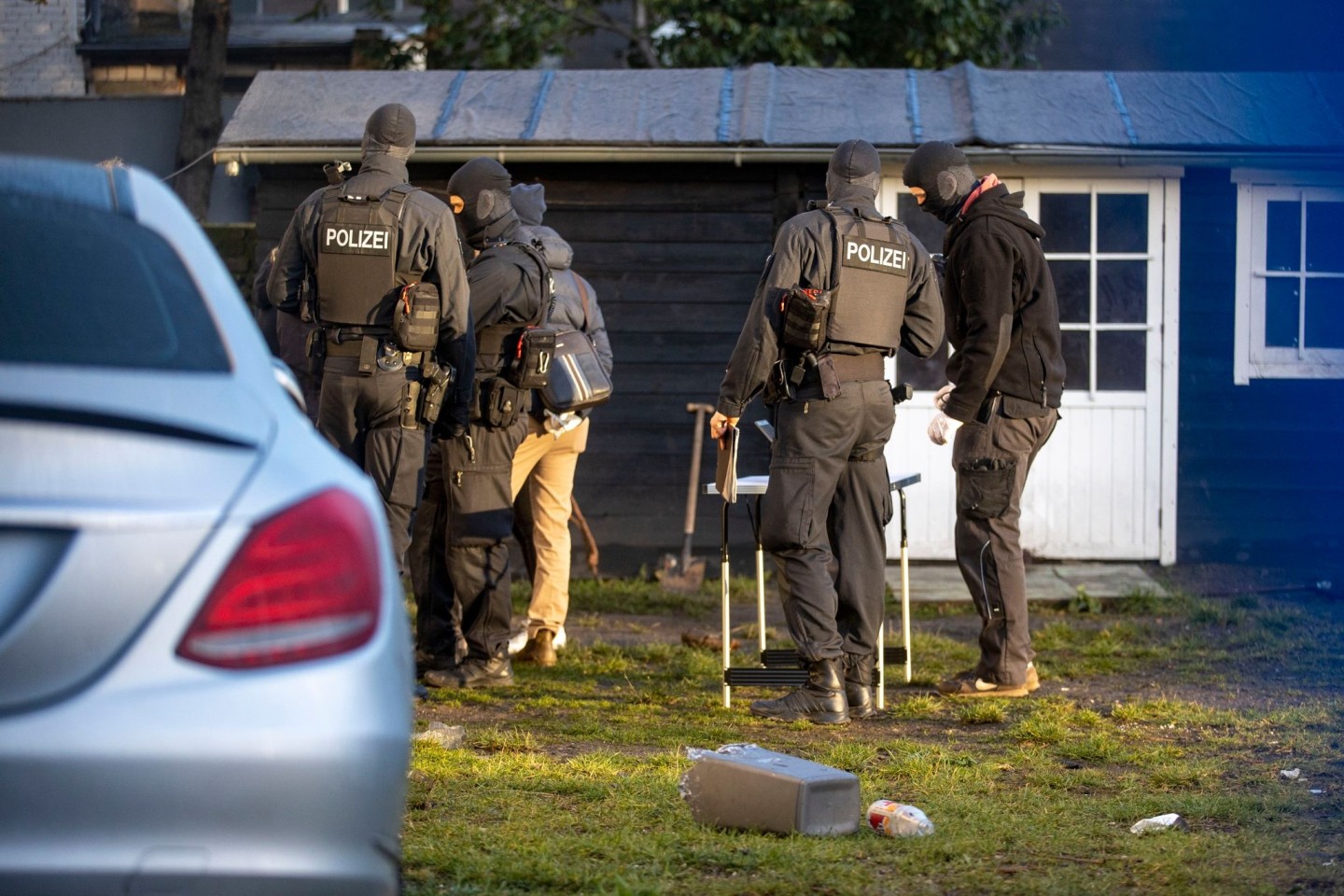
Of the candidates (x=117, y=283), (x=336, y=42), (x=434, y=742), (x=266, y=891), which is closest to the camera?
(x=266, y=891)

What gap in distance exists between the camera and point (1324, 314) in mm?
10195

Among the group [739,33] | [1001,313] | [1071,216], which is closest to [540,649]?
[1001,313]

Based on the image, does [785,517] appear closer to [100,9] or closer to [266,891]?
[266,891]

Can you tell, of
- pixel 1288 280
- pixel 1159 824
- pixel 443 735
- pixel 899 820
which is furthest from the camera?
pixel 1288 280

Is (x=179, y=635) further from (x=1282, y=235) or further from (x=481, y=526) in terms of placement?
(x=1282, y=235)

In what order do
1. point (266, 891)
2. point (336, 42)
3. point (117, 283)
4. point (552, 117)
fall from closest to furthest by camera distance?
1. point (266, 891)
2. point (117, 283)
3. point (552, 117)
4. point (336, 42)

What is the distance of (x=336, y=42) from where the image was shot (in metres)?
18.5

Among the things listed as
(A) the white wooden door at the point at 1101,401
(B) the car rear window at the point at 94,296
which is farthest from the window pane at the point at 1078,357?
(B) the car rear window at the point at 94,296

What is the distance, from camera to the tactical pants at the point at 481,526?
21.8ft

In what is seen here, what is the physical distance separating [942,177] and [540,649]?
2924mm

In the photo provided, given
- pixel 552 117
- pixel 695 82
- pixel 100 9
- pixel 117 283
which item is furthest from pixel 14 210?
pixel 100 9

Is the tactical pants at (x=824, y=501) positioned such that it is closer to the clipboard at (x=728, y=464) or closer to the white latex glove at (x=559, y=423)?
the clipboard at (x=728, y=464)

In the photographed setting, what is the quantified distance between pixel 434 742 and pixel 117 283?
3.16m

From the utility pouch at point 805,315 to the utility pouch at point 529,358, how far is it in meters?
1.22
